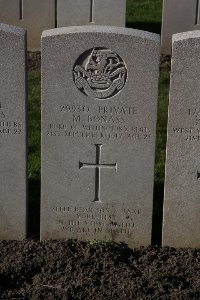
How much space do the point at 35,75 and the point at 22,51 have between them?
14.9 ft

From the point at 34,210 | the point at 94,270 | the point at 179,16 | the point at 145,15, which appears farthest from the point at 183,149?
the point at 145,15

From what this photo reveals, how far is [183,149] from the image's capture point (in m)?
5.68

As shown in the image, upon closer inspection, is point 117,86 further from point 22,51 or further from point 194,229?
point 194,229

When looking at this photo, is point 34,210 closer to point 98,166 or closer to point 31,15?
point 98,166

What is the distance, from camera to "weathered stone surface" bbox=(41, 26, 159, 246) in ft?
17.8

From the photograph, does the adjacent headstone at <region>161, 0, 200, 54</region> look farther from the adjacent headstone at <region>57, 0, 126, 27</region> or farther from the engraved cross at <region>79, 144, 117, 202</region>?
the engraved cross at <region>79, 144, 117, 202</region>

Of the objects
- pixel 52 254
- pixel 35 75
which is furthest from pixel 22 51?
pixel 35 75

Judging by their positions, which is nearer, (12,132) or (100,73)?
(100,73)

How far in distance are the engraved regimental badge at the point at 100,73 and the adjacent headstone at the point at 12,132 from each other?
418 mm

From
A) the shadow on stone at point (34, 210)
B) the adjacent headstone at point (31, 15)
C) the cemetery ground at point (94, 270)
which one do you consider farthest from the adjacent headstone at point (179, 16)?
the cemetery ground at point (94, 270)

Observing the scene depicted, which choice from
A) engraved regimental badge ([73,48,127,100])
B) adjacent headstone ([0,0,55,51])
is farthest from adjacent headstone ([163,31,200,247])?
adjacent headstone ([0,0,55,51])

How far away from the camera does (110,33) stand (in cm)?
536

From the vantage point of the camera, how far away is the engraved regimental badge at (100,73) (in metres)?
5.43

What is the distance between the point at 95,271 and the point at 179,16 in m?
6.20
